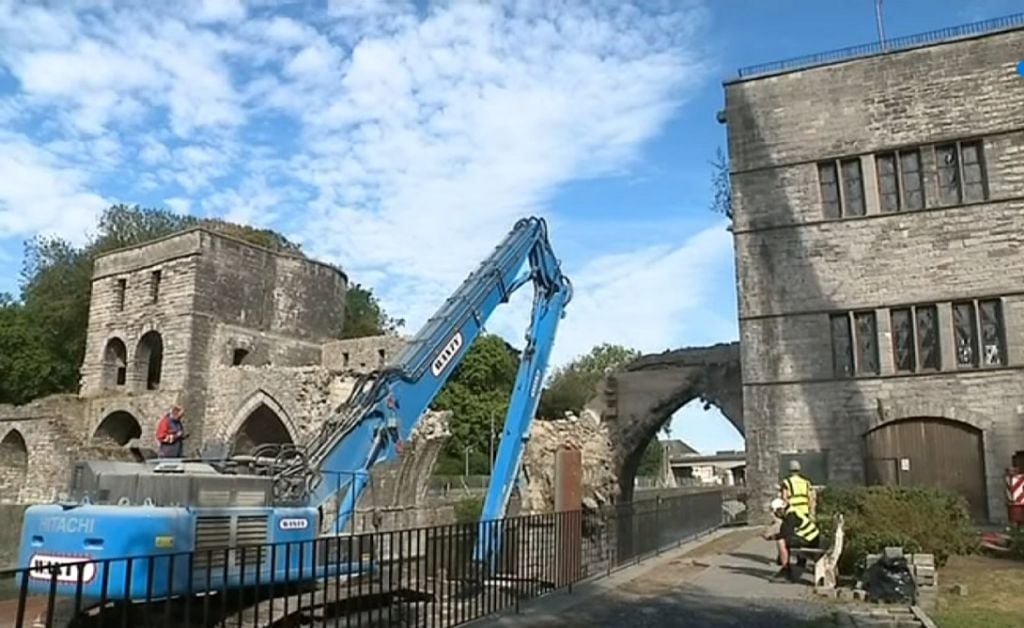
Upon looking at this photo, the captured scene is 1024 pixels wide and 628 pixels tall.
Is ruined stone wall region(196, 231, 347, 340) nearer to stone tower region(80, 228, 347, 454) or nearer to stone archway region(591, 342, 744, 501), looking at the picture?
stone tower region(80, 228, 347, 454)

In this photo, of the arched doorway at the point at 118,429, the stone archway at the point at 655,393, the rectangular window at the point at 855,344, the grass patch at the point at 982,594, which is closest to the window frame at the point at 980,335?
the rectangular window at the point at 855,344

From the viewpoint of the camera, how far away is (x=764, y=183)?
886 inches

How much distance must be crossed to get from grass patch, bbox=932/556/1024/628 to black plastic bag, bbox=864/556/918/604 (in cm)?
34

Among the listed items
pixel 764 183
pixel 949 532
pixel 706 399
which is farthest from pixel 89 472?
pixel 706 399

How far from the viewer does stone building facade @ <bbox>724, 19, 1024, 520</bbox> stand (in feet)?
64.8

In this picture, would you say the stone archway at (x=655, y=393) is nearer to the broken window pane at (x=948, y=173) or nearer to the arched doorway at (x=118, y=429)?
the broken window pane at (x=948, y=173)

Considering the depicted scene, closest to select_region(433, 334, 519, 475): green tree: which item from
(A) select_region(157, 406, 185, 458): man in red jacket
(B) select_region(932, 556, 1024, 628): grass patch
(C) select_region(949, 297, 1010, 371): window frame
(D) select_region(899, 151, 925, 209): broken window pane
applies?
(D) select_region(899, 151, 925, 209): broken window pane

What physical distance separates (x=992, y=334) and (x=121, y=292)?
93.2 feet

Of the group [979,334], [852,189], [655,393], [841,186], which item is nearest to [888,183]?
[852,189]

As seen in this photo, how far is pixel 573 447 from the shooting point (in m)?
15.5

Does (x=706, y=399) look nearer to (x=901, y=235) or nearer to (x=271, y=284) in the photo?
(x=901, y=235)

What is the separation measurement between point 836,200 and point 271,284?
66.5 ft

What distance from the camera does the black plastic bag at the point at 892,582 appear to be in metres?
8.97

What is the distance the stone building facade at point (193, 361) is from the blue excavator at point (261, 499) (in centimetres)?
1537
